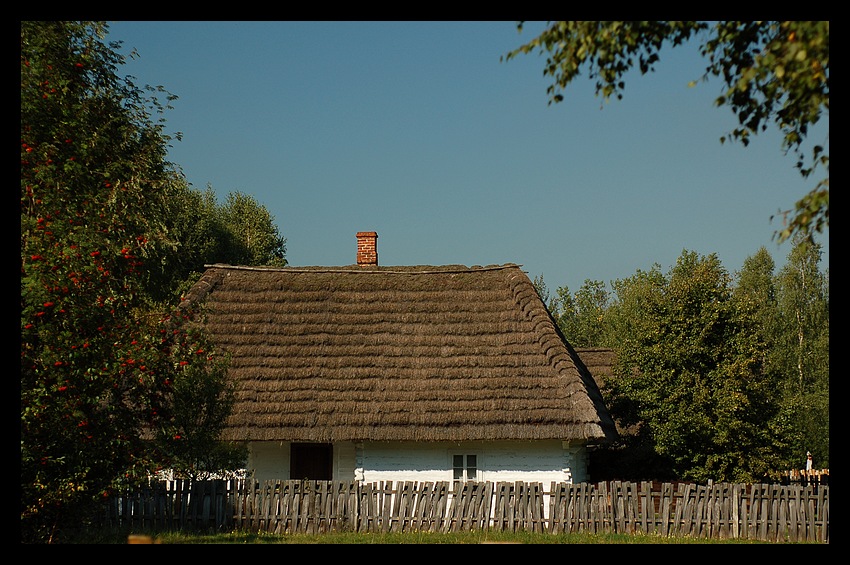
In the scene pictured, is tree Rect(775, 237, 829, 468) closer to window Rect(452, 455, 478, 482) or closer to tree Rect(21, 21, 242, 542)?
window Rect(452, 455, 478, 482)

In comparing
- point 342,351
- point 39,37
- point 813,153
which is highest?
point 39,37

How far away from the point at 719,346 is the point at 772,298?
30674 mm

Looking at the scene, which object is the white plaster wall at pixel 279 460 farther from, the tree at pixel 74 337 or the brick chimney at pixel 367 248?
the brick chimney at pixel 367 248

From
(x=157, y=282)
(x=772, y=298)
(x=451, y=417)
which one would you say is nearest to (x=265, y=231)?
(x=157, y=282)

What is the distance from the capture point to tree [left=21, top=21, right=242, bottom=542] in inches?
410

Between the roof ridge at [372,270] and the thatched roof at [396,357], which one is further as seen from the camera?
the roof ridge at [372,270]

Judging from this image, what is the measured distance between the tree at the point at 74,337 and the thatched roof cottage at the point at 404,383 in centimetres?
682

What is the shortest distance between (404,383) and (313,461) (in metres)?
2.99

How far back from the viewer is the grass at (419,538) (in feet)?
50.7

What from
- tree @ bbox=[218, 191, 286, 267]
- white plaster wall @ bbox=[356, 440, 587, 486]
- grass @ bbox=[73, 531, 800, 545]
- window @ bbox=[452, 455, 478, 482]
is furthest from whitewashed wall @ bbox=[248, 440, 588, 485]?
tree @ bbox=[218, 191, 286, 267]

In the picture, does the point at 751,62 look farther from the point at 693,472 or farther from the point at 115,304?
the point at 693,472

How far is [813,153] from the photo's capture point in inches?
291

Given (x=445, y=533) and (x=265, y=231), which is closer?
(x=445, y=533)

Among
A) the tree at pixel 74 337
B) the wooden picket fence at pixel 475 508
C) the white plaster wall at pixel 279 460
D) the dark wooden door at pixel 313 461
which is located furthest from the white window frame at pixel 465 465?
the tree at pixel 74 337
